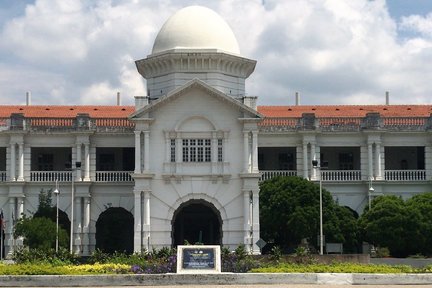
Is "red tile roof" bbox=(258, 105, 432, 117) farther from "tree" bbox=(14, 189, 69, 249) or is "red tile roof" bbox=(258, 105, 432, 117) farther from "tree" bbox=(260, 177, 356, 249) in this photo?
"tree" bbox=(14, 189, 69, 249)

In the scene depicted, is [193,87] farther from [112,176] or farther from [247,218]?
[112,176]

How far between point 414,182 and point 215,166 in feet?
54.2

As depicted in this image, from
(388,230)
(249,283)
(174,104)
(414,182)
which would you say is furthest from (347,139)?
(249,283)

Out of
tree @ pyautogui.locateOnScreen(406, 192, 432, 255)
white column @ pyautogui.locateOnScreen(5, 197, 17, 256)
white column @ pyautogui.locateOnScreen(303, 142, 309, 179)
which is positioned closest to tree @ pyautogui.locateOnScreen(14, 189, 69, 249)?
white column @ pyautogui.locateOnScreen(5, 197, 17, 256)

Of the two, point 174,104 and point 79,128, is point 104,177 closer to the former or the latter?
point 79,128

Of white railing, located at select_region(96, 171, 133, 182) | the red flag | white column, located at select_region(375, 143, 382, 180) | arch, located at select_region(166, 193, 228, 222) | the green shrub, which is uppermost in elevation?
white column, located at select_region(375, 143, 382, 180)

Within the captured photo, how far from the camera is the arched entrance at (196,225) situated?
219 ft

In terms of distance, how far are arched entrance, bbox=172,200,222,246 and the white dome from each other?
40.2ft

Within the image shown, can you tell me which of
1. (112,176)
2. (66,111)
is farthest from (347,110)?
(66,111)

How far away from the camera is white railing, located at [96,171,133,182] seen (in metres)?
64.8

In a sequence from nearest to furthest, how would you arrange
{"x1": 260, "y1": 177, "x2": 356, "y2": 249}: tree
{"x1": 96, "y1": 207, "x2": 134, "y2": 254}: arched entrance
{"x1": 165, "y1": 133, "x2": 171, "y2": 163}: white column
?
{"x1": 260, "y1": 177, "x2": 356, "y2": 249}: tree → {"x1": 165, "y1": 133, "x2": 171, "y2": 163}: white column → {"x1": 96, "y1": 207, "x2": 134, "y2": 254}: arched entrance

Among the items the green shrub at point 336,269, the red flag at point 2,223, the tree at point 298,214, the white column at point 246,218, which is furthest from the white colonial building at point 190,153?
the green shrub at point 336,269

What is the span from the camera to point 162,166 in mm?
59125

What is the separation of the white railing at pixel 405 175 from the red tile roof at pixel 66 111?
68.8 feet
